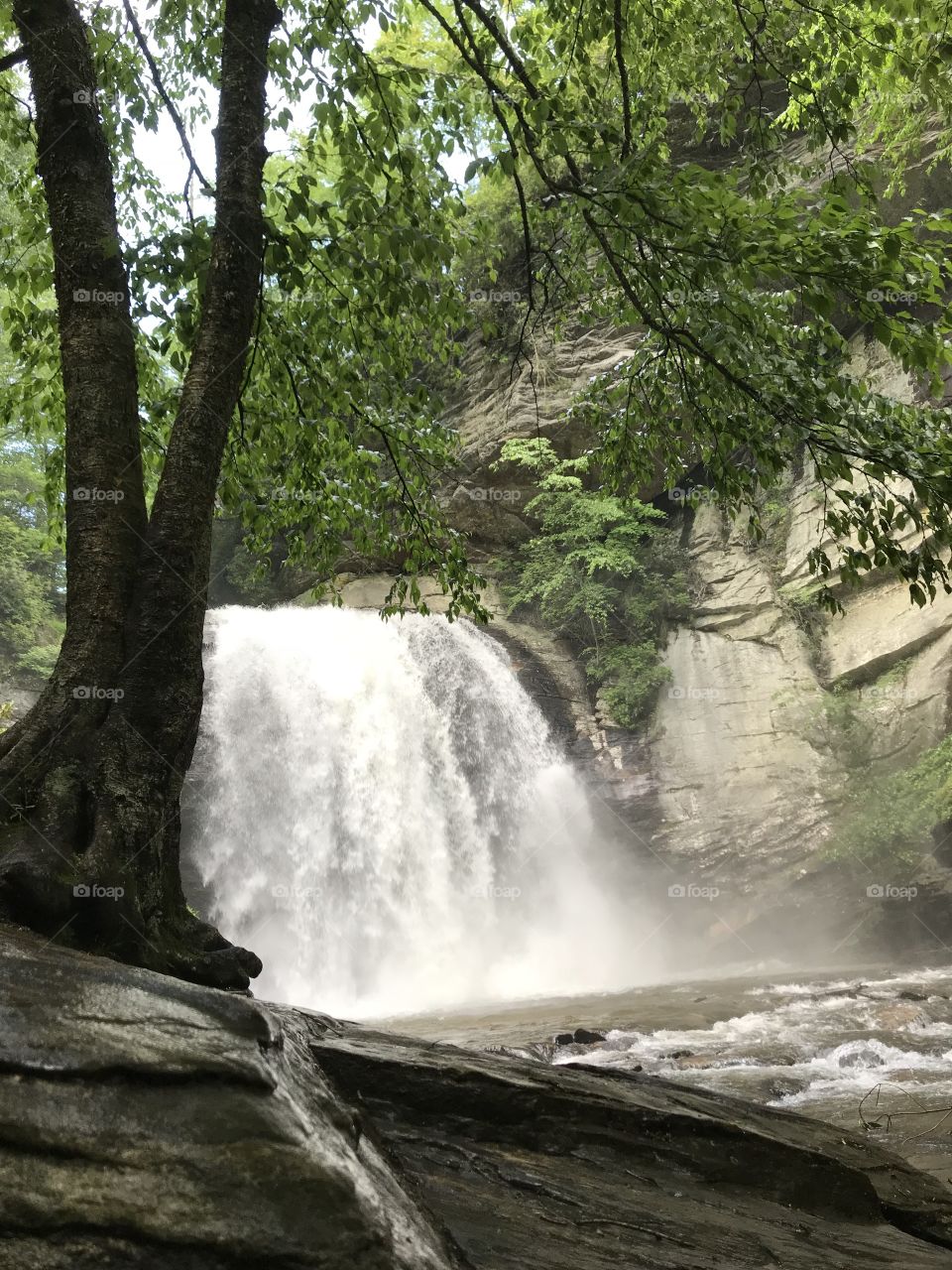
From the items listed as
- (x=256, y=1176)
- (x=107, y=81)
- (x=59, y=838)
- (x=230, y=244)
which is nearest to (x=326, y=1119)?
(x=256, y=1176)

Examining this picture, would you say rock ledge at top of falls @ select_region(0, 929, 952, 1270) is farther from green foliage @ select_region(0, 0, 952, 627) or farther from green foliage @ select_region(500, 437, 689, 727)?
green foliage @ select_region(500, 437, 689, 727)

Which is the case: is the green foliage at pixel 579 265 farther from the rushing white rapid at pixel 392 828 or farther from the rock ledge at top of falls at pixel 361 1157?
the rushing white rapid at pixel 392 828

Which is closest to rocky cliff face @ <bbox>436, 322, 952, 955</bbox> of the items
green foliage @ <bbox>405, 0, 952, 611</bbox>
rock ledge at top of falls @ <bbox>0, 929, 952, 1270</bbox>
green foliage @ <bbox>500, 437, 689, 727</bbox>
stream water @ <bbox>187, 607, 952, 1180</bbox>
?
green foliage @ <bbox>500, 437, 689, 727</bbox>

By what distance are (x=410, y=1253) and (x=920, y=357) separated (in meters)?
3.95

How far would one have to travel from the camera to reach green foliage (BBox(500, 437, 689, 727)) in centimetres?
2117

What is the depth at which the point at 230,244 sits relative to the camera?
13.5 ft

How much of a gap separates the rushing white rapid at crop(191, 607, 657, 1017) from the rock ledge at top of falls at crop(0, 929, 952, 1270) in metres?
11.6

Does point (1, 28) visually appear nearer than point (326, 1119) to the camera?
No

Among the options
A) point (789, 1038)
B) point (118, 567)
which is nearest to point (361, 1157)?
point (118, 567)

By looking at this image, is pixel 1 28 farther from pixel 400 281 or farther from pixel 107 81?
pixel 400 281

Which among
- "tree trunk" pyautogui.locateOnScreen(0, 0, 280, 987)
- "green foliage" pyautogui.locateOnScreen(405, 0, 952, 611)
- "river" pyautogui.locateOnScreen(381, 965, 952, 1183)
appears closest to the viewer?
"tree trunk" pyautogui.locateOnScreen(0, 0, 280, 987)

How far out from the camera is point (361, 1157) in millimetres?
2115

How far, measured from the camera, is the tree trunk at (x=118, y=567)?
3154 mm

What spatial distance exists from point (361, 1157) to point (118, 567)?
8.32ft
